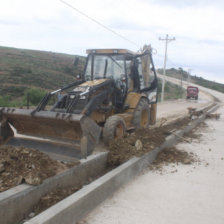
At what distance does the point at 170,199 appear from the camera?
453cm

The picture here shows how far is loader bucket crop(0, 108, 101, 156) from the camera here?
18.8ft

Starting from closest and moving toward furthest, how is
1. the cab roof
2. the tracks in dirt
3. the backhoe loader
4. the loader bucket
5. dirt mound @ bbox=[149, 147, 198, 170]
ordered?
1. the tracks in dirt
2. the loader bucket
3. the backhoe loader
4. dirt mound @ bbox=[149, 147, 198, 170]
5. the cab roof

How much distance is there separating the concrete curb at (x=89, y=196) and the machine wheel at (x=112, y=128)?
1190 mm

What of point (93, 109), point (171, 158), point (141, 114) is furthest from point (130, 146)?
point (141, 114)

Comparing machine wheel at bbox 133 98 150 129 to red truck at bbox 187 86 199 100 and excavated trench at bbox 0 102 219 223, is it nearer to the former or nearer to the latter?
excavated trench at bbox 0 102 219 223

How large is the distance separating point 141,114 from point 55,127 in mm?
3606

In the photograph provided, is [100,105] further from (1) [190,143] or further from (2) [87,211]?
(2) [87,211]

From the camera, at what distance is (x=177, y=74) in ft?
417

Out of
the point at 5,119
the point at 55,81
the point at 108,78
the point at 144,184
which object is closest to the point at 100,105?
the point at 108,78

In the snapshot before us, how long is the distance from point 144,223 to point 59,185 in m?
1.47

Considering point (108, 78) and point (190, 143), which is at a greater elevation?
point (108, 78)

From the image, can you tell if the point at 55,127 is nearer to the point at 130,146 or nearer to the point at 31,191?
the point at 130,146

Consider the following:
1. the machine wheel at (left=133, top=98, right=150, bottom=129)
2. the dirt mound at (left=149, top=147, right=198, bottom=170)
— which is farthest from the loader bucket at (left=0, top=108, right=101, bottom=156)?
the machine wheel at (left=133, top=98, right=150, bottom=129)

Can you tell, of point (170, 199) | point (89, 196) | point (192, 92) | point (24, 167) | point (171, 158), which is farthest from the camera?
point (192, 92)
